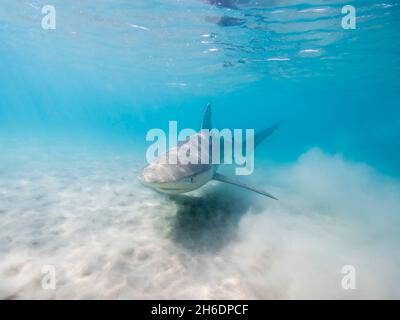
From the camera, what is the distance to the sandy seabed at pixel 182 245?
13.1ft

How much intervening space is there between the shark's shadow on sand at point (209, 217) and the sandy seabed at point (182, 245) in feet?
0.10

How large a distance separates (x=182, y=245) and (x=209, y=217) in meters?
1.78

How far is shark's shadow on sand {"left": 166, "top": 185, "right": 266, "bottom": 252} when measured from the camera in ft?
18.3

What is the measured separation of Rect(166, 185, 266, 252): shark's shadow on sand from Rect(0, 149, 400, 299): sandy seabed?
32 millimetres

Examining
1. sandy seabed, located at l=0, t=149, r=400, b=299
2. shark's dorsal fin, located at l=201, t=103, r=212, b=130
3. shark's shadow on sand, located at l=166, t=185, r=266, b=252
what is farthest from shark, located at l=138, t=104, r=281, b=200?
shark's dorsal fin, located at l=201, t=103, r=212, b=130

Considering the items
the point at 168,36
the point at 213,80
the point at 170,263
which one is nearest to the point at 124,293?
the point at 170,263

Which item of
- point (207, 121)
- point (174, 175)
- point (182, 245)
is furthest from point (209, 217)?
point (207, 121)

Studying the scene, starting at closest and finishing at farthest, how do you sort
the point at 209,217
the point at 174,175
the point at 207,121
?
1. the point at 174,175
2. the point at 209,217
3. the point at 207,121

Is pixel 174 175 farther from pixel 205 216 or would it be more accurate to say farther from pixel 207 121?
pixel 207 121

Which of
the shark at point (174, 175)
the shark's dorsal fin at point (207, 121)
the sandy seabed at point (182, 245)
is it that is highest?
the shark's dorsal fin at point (207, 121)

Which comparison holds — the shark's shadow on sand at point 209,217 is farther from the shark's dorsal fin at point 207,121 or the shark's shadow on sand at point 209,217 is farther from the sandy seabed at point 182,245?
the shark's dorsal fin at point 207,121

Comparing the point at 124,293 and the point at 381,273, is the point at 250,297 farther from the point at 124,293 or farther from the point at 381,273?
the point at 381,273

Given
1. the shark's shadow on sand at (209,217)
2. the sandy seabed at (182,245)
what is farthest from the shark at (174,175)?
the sandy seabed at (182,245)

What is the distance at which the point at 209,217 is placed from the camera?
22.7ft
